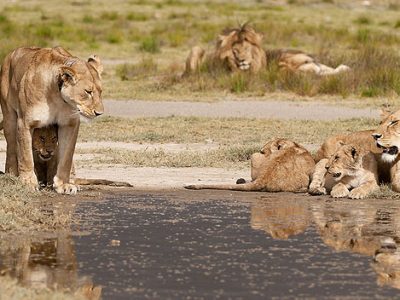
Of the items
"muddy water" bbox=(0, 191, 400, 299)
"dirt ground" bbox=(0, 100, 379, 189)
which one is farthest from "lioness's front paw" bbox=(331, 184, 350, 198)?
"dirt ground" bbox=(0, 100, 379, 189)

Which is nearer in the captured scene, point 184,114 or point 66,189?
point 66,189

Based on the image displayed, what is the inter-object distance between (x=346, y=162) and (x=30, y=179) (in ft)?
8.92

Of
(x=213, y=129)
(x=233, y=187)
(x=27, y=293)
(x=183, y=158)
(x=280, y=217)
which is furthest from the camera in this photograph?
(x=213, y=129)

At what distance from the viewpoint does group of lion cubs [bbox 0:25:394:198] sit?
34.4ft

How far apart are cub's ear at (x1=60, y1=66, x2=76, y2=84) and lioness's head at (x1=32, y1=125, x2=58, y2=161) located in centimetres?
66

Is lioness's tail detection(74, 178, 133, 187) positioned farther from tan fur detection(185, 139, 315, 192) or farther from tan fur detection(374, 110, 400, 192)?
tan fur detection(374, 110, 400, 192)

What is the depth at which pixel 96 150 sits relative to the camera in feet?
46.2

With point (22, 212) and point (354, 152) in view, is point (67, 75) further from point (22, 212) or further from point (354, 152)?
point (354, 152)

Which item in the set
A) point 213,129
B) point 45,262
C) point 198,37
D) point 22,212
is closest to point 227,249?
point 45,262

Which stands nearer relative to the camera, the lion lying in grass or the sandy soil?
the sandy soil

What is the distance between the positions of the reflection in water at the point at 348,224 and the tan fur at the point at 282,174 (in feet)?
1.45

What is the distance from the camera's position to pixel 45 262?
302 inches

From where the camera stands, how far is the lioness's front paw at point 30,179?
10.7 meters

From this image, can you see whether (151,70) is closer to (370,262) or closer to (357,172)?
(357,172)
